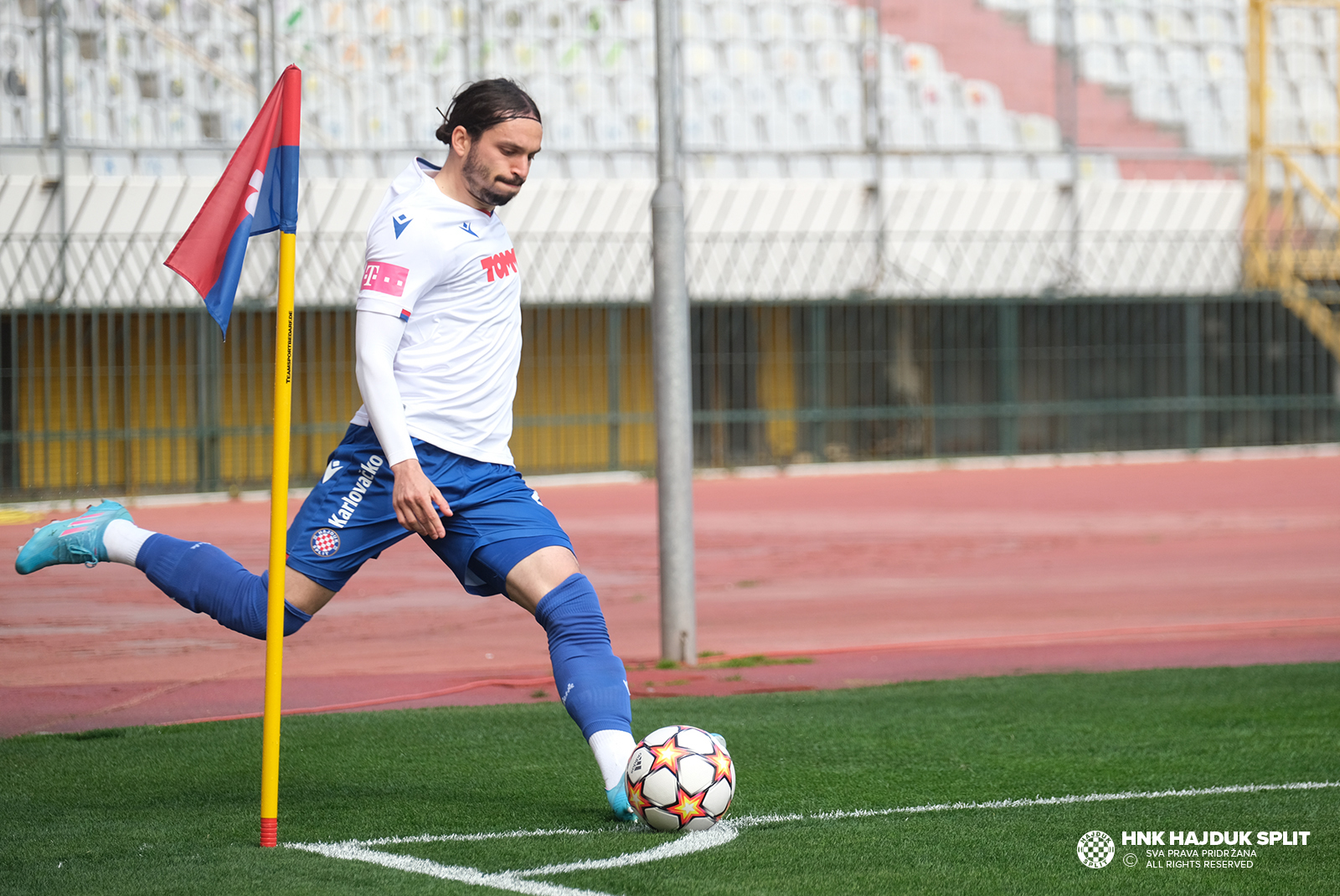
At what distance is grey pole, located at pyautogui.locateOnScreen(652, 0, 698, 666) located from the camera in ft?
24.7

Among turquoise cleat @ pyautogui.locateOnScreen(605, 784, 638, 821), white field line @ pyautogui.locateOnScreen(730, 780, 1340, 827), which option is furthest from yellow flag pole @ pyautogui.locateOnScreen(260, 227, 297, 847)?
white field line @ pyautogui.locateOnScreen(730, 780, 1340, 827)

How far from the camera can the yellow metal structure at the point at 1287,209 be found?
23.8m

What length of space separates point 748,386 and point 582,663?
17.7 meters

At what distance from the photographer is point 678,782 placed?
4.01 metres

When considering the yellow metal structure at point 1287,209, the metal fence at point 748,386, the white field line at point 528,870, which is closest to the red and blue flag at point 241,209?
the white field line at point 528,870

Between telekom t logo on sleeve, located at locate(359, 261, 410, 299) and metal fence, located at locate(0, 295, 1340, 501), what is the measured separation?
15.1m

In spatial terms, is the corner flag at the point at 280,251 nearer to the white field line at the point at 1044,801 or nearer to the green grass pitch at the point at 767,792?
the green grass pitch at the point at 767,792

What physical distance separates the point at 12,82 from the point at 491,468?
18.2m

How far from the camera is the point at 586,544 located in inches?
534

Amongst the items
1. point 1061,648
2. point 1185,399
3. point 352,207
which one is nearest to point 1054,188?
point 1185,399

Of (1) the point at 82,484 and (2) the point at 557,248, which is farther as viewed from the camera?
(2) the point at 557,248

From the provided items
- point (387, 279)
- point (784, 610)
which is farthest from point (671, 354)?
point (387, 279)

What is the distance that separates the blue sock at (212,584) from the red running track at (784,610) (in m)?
1.98

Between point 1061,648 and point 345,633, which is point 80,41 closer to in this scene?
point 345,633
